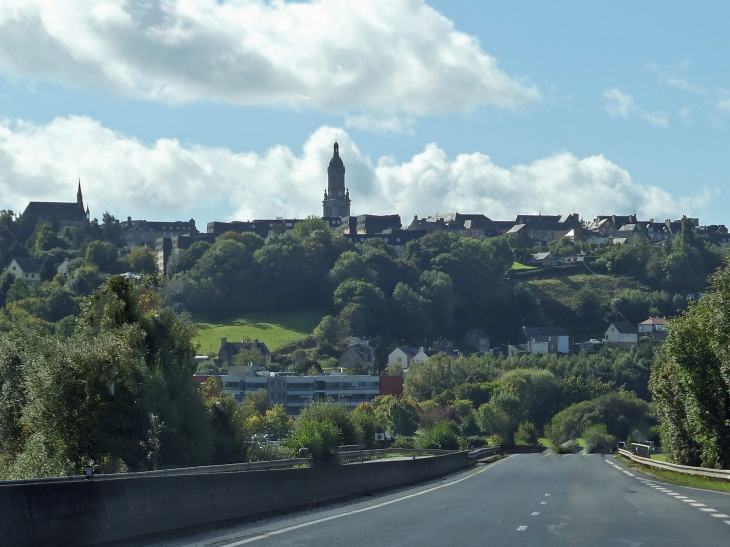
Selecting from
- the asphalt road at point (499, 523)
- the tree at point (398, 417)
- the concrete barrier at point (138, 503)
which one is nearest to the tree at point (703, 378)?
the asphalt road at point (499, 523)

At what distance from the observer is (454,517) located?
831 inches

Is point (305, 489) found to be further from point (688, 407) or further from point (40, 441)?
point (688, 407)

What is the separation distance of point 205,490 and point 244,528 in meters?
1.14

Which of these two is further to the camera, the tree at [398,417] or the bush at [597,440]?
the tree at [398,417]

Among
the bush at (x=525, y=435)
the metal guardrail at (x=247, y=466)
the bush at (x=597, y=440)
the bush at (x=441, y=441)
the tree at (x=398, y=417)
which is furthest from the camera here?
the bush at (x=525, y=435)

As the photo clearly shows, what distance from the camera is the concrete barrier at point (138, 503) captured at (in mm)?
13070

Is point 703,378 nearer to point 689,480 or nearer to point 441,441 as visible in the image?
point 689,480

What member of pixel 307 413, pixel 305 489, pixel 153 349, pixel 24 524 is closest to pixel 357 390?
pixel 307 413

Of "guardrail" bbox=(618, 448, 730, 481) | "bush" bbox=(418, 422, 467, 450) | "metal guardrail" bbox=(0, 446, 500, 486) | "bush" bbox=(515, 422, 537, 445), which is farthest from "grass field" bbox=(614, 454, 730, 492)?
"bush" bbox=(515, 422, 537, 445)

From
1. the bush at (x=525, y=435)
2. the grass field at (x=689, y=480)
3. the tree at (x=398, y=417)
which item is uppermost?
the grass field at (x=689, y=480)

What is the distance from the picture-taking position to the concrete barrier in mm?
13070

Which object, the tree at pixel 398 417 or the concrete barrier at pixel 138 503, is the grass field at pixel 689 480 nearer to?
the concrete barrier at pixel 138 503

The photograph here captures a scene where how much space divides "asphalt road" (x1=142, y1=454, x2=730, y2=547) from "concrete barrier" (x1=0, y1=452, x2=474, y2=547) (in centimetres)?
43

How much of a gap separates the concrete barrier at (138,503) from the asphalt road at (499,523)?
0.43 m
